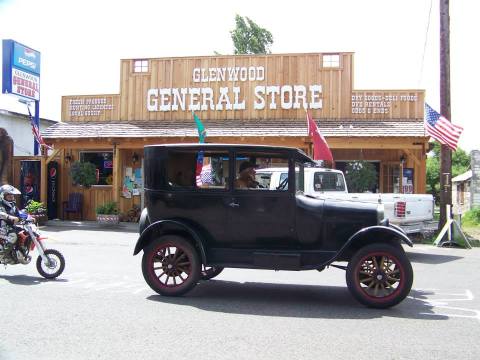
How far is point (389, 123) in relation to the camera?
1761cm

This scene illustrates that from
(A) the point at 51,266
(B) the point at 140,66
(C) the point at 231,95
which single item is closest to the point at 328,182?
(A) the point at 51,266

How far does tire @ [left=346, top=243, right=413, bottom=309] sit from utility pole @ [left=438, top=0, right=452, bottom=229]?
8.93 m

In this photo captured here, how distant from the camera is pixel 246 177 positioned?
685 cm

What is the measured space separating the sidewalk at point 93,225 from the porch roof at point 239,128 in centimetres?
306

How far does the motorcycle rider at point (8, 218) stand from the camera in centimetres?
807

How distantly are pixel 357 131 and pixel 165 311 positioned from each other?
1226 cm

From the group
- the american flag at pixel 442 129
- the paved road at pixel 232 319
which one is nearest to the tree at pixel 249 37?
the american flag at pixel 442 129

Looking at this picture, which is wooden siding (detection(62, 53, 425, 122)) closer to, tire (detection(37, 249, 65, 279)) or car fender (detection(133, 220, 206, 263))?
tire (detection(37, 249, 65, 279))

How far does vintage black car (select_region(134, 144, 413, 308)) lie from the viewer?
6387mm

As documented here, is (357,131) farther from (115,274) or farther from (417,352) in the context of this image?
(417,352)

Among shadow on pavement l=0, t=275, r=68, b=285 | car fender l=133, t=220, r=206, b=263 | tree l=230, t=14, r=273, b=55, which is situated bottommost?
shadow on pavement l=0, t=275, r=68, b=285

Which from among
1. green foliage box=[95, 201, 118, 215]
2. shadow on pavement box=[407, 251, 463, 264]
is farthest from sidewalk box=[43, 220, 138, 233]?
shadow on pavement box=[407, 251, 463, 264]

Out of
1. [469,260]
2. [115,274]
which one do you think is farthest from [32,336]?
[469,260]

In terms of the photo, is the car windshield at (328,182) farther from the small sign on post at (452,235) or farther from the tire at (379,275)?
the tire at (379,275)
